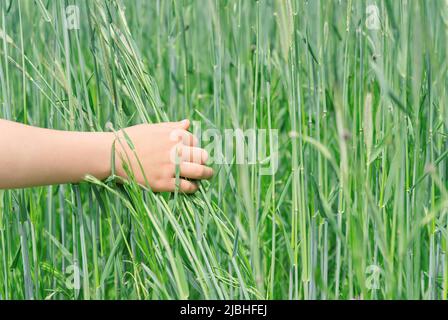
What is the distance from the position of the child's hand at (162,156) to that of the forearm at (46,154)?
0.08ft

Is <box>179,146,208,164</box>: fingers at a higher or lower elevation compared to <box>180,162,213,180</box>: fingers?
higher

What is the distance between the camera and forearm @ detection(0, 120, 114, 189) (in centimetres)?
76

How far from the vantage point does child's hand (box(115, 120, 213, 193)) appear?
79 cm

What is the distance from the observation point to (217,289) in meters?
0.77

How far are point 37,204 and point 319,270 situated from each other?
0.38m

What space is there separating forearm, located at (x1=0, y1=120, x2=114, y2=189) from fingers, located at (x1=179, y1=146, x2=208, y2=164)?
0.26 feet

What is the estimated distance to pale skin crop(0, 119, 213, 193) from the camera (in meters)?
0.76

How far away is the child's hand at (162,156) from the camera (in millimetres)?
794

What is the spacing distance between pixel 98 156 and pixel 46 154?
0.18 ft

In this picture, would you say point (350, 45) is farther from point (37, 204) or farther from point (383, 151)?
point (37, 204)

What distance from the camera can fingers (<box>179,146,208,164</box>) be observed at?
2.62 feet

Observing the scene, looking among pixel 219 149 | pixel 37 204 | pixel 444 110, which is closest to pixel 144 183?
pixel 219 149

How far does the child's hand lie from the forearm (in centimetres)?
2
